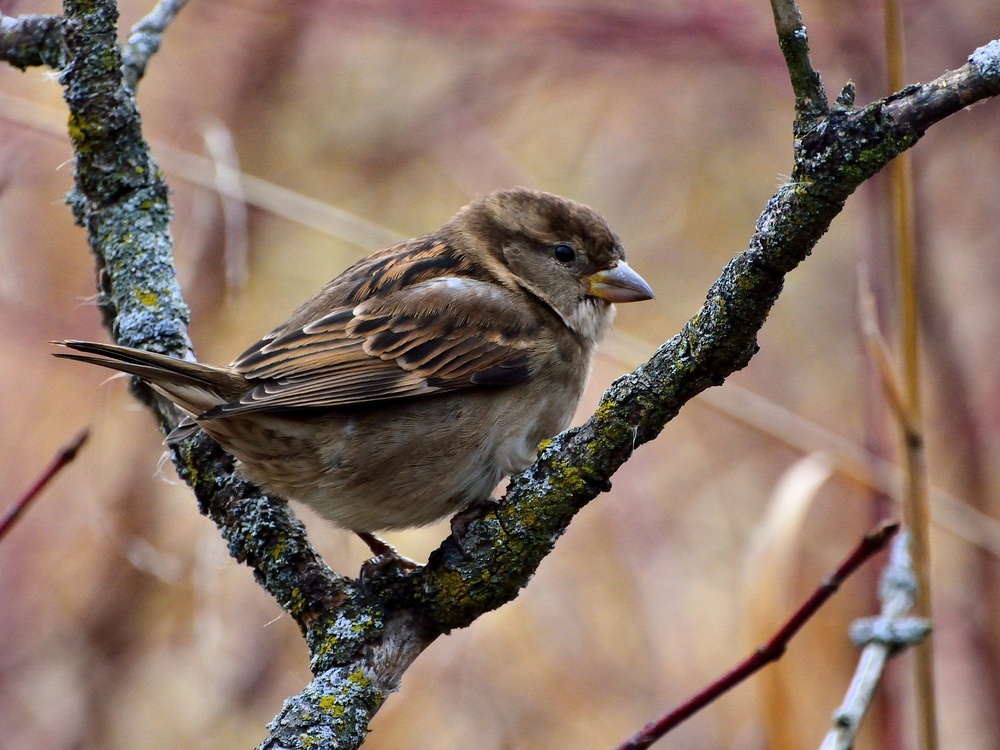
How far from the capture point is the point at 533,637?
4.01 meters

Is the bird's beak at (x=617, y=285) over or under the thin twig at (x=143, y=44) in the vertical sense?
under

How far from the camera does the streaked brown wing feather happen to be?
2.52 m

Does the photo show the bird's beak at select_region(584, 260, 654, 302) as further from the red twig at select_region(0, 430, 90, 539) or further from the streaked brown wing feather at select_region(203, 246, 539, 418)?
the red twig at select_region(0, 430, 90, 539)

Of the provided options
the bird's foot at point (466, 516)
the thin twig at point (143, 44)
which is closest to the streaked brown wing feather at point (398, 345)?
the bird's foot at point (466, 516)

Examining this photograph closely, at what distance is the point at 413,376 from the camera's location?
262 centimetres

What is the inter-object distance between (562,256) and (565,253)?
1 cm

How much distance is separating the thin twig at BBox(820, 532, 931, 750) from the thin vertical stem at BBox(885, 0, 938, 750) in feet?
0.12

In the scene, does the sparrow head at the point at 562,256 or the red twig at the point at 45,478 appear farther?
the sparrow head at the point at 562,256

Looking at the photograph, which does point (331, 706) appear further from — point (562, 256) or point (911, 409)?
point (562, 256)

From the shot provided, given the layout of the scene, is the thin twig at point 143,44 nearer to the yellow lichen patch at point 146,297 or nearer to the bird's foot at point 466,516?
the yellow lichen patch at point 146,297

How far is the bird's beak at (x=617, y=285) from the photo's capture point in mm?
3047

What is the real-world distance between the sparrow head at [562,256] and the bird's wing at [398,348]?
0.17 m

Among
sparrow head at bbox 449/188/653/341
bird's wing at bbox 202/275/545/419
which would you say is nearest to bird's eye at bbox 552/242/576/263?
sparrow head at bbox 449/188/653/341

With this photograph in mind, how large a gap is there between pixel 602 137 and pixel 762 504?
1974 mm
